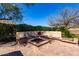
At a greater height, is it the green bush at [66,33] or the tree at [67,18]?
the tree at [67,18]

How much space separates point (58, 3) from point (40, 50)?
23.8 inches

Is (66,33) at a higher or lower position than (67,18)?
lower

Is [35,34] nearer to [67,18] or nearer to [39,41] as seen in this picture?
[39,41]

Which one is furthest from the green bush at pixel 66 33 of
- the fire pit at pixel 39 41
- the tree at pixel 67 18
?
the fire pit at pixel 39 41

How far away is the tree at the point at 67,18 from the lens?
2.83 meters

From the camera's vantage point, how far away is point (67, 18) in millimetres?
2838

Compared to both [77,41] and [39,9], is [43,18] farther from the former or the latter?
[77,41]

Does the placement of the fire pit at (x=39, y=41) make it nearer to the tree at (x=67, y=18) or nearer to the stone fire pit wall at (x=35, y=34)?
the stone fire pit wall at (x=35, y=34)

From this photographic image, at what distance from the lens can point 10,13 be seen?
2877 millimetres

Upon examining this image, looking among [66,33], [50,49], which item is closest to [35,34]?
[50,49]

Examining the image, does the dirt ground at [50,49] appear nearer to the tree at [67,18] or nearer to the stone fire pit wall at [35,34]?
the stone fire pit wall at [35,34]

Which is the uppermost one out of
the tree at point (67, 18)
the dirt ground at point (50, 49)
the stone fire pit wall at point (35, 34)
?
the tree at point (67, 18)

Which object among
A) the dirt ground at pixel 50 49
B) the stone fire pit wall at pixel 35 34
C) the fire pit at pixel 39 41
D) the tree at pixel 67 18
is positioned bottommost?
the dirt ground at pixel 50 49

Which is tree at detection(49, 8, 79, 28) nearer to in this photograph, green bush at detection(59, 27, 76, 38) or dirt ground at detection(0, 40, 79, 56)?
green bush at detection(59, 27, 76, 38)
